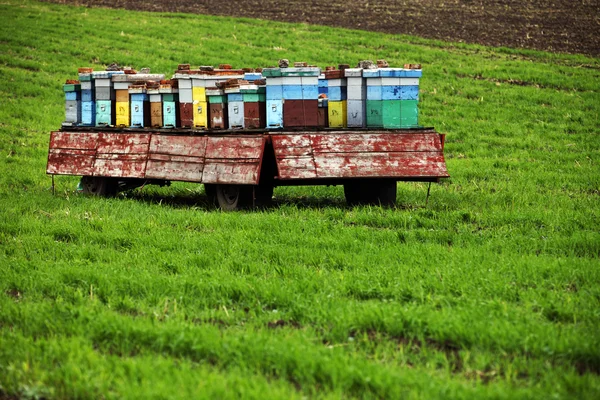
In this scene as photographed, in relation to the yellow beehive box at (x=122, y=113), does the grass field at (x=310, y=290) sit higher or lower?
lower

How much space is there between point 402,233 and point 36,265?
185 inches

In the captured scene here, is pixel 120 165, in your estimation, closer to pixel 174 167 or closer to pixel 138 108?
pixel 138 108

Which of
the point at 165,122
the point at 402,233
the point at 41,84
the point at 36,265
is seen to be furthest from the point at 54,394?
the point at 41,84

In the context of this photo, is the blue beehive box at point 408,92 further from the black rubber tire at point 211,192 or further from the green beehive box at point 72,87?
the green beehive box at point 72,87

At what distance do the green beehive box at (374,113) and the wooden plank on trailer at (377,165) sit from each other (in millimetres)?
561

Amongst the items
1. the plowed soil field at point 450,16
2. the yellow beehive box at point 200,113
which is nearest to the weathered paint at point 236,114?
the yellow beehive box at point 200,113

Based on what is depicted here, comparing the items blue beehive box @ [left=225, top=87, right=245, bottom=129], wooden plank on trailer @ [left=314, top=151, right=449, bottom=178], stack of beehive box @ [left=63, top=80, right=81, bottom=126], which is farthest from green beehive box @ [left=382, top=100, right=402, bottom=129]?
stack of beehive box @ [left=63, top=80, right=81, bottom=126]

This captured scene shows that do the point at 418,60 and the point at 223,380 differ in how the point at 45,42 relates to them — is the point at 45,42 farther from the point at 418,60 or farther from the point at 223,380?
the point at 223,380

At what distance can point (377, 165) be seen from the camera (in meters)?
12.7

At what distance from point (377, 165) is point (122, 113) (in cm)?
510

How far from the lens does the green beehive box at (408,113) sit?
42.5 feet

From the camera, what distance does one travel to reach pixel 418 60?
1219 inches

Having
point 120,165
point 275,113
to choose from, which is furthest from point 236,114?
point 120,165

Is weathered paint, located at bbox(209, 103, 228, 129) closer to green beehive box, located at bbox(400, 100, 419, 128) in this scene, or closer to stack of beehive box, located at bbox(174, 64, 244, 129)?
stack of beehive box, located at bbox(174, 64, 244, 129)
